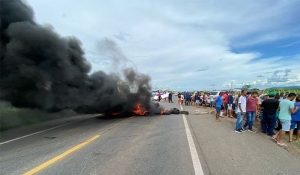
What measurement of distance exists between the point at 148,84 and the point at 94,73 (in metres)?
4.77

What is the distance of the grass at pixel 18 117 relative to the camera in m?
11.9

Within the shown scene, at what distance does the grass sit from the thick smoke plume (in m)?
1.14

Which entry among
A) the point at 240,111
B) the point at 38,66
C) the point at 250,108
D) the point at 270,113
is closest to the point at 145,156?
the point at 240,111

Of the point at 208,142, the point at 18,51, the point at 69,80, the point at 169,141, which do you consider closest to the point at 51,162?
the point at 169,141

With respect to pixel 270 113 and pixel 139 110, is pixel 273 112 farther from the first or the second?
pixel 139 110

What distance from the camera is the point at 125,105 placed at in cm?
1706

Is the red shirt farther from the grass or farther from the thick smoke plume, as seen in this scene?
the grass

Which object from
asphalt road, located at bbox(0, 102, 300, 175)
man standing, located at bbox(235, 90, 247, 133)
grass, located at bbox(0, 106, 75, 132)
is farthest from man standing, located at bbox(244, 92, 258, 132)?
grass, located at bbox(0, 106, 75, 132)

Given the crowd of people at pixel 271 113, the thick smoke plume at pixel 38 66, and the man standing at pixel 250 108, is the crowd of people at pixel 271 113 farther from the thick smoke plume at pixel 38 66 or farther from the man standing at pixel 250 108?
the thick smoke plume at pixel 38 66

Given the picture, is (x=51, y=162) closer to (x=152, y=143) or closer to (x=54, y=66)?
(x=152, y=143)

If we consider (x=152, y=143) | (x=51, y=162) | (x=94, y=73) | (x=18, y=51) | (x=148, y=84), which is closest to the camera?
(x=51, y=162)

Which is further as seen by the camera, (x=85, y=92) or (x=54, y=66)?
(x=85, y=92)

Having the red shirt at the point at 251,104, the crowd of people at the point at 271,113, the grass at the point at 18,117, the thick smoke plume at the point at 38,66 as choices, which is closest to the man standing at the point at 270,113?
the crowd of people at the point at 271,113

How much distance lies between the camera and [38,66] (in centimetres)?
1149
